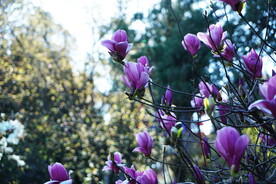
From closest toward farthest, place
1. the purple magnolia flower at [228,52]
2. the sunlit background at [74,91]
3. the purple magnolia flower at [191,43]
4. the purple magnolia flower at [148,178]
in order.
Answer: the purple magnolia flower at [148,178] < the purple magnolia flower at [228,52] < the purple magnolia flower at [191,43] < the sunlit background at [74,91]

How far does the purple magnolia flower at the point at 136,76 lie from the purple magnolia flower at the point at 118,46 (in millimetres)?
77

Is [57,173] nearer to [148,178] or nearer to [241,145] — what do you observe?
[148,178]

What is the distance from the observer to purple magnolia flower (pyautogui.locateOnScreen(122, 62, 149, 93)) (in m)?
0.99

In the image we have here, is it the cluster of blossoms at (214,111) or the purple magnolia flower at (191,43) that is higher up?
the purple magnolia flower at (191,43)

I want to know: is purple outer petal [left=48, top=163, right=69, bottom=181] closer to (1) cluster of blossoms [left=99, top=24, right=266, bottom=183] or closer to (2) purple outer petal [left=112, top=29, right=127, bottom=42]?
(1) cluster of blossoms [left=99, top=24, right=266, bottom=183]

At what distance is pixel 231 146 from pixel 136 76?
44 cm

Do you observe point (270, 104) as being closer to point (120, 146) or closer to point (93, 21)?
point (120, 146)

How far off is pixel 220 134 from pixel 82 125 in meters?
4.45

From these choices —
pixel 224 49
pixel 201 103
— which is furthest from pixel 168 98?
pixel 224 49

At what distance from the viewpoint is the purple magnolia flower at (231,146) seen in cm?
65

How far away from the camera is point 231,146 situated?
654mm

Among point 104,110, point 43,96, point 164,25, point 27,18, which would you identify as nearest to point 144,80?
point 104,110

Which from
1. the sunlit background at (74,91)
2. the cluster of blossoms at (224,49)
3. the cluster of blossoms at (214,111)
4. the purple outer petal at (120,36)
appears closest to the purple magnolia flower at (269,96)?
the cluster of blossoms at (214,111)

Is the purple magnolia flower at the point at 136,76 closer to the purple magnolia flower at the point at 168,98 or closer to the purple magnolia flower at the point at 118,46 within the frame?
the purple magnolia flower at the point at 118,46
